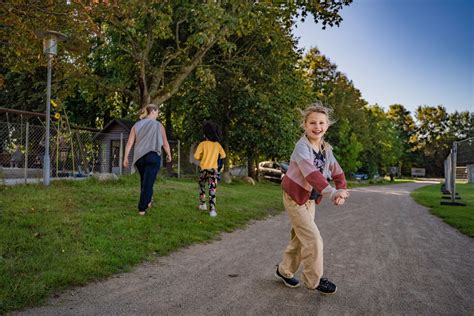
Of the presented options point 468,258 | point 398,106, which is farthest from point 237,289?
point 398,106

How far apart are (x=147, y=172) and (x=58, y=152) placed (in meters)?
7.47

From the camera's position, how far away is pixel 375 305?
3771mm

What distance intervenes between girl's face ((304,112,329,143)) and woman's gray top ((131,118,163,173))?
415cm

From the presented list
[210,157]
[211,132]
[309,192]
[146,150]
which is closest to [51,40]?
[146,150]

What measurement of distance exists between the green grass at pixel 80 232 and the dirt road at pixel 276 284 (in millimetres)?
273

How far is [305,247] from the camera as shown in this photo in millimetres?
4035

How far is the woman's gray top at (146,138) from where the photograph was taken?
25.2 feet

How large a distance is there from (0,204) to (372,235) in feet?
22.9

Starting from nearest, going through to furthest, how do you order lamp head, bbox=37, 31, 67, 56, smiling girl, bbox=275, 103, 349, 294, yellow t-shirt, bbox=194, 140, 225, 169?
smiling girl, bbox=275, 103, 349, 294
yellow t-shirt, bbox=194, 140, 225, 169
lamp head, bbox=37, 31, 67, 56

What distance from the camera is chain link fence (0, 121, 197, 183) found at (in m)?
11.6

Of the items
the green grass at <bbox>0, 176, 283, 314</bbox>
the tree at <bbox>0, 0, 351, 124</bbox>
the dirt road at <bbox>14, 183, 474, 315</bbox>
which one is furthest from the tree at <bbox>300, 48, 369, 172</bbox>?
the dirt road at <bbox>14, 183, 474, 315</bbox>

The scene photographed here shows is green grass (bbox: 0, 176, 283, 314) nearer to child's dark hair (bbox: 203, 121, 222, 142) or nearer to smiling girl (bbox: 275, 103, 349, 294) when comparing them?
child's dark hair (bbox: 203, 121, 222, 142)

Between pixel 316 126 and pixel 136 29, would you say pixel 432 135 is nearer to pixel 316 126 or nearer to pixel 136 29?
pixel 136 29

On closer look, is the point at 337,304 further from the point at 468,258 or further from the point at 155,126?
the point at 155,126
